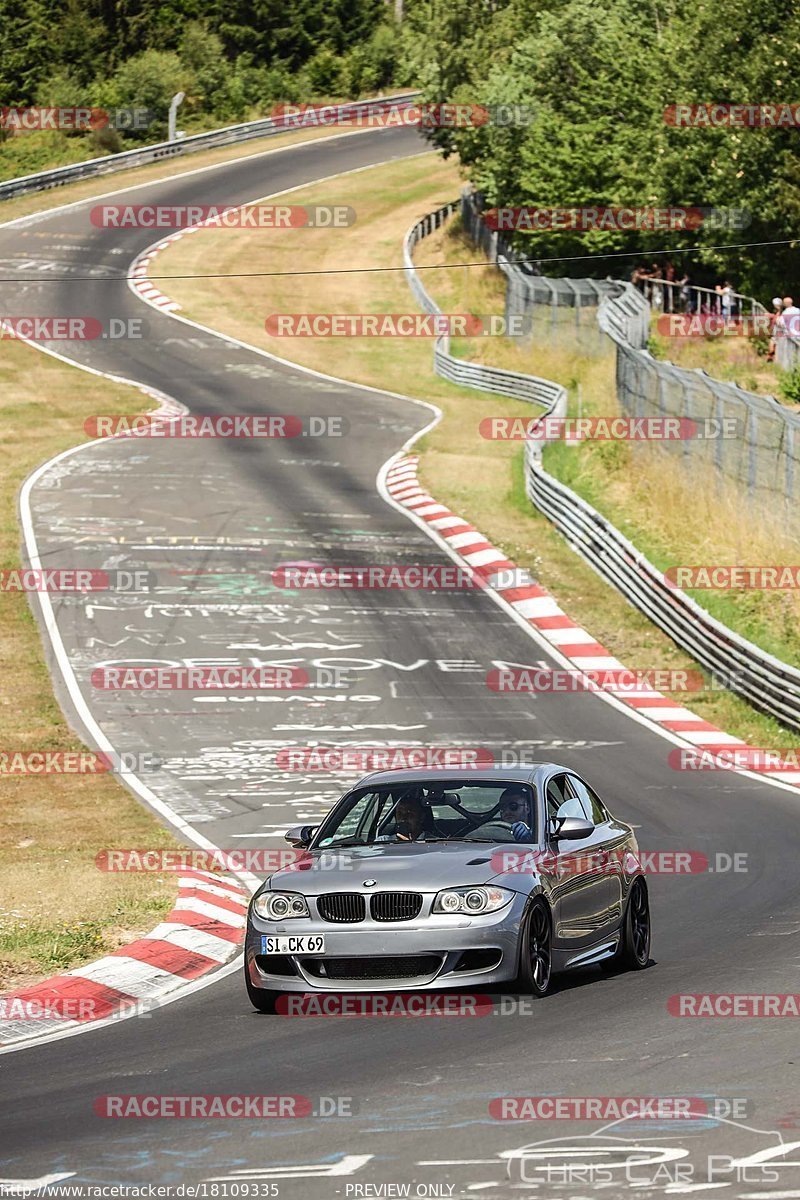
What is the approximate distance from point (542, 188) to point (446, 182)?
24.8 m

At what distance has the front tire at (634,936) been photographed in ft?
39.0

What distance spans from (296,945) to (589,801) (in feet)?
9.28

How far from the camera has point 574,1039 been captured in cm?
950

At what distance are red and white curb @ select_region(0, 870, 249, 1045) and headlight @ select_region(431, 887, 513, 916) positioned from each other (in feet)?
7.11

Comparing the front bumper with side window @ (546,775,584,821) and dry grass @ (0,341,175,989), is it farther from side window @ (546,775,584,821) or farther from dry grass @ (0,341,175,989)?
dry grass @ (0,341,175,989)

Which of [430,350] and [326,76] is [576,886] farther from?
[326,76]

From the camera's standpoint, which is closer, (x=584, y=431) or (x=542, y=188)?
(x=584, y=431)

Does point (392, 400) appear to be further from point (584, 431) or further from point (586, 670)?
point (586, 670)

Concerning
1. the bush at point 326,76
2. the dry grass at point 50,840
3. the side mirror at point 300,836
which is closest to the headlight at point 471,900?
the side mirror at point 300,836

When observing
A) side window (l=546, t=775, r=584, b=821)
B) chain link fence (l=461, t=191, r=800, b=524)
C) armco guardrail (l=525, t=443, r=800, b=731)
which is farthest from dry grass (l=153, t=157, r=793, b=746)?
side window (l=546, t=775, r=584, b=821)

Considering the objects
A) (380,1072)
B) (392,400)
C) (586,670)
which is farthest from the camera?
(392,400)

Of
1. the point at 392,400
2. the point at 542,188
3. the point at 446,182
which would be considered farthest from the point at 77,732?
the point at 446,182

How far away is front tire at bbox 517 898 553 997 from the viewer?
34.3 feet

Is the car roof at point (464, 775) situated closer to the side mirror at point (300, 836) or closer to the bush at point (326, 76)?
the side mirror at point (300, 836)
